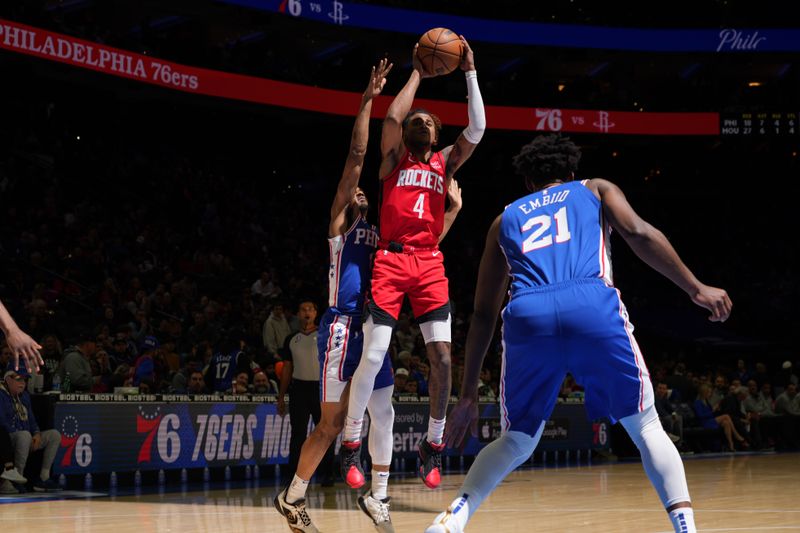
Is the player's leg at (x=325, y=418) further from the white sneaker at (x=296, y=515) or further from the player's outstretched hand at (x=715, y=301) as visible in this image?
the player's outstretched hand at (x=715, y=301)

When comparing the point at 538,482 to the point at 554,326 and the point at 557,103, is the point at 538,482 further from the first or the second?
the point at 557,103

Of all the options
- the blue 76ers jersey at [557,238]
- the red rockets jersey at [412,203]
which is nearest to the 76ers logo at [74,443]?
the red rockets jersey at [412,203]

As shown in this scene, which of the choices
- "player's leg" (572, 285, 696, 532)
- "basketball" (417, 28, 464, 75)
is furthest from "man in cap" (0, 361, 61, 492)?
"player's leg" (572, 285, 696, 532)

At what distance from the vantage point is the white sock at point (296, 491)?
6.01 metres

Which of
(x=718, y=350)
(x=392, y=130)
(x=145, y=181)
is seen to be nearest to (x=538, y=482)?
(x=392, y=130)

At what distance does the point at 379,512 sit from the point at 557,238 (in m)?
2.54

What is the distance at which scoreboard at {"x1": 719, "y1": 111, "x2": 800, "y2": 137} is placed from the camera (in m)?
25.9

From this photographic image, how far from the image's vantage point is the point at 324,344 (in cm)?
649

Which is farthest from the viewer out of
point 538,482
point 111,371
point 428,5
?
point 428,5

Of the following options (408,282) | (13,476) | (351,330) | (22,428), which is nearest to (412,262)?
(408,282)

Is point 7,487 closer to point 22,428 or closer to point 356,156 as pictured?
point 22,428

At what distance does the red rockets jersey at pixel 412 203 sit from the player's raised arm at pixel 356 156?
0.69ft

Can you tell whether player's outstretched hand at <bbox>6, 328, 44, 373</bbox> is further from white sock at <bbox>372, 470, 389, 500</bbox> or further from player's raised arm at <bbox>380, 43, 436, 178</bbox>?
player's raised arm at <bbox>380, 43, 436, 178</bbox>

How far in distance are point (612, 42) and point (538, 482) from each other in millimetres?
18034
